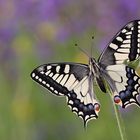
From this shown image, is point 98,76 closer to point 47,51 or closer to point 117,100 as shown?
point 117,100

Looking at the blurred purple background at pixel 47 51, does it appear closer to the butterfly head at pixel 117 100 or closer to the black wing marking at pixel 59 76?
the black wing marking at pixel 59 76

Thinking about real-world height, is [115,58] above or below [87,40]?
below

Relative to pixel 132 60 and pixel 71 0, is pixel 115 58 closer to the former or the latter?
pixel 132 60

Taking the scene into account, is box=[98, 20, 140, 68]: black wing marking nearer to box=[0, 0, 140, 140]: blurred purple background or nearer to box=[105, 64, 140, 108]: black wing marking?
box=[105, 64, 140, 108]: black wing marking

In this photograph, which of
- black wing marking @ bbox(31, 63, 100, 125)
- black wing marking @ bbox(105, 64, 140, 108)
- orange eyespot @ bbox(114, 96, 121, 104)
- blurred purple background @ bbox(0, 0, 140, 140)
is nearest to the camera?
orange eyespot @ bbox(114, 96, 121, 104)

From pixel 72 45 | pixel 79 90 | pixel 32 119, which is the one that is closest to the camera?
pixel 79 90

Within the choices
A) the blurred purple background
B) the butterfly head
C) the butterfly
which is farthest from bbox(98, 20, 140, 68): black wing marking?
the blurred purple background

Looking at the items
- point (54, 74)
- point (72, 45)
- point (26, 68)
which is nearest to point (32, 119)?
point (26, 68)

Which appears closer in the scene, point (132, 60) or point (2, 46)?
point (132, 60)
